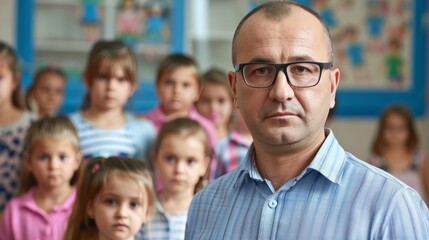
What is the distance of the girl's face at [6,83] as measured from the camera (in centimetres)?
396

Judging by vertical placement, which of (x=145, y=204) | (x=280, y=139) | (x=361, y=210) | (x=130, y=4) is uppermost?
(x=130, y=4)

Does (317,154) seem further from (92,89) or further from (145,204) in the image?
(92,89)

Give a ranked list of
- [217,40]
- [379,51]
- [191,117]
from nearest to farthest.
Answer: [191,117] < [217,40] < [379,51]

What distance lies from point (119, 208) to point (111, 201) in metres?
0.06

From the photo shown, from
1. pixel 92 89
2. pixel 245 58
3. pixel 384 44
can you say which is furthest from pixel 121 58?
pixel 384 44

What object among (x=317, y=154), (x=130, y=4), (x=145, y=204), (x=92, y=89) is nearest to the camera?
(x=317, y=154)

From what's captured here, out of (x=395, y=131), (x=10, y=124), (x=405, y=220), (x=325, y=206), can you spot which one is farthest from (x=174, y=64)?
(x=405, y=220)

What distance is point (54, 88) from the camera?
17.7 ft

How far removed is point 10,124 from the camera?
12.9 ft

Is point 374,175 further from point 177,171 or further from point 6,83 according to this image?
point 6,83

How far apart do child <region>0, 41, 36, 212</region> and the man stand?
2269mm

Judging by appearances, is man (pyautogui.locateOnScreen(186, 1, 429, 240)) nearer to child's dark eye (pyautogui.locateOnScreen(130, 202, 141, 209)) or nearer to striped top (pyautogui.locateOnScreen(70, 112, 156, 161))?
child's dark eye (pyautogui.locateOnScreen(130, 202, 141, 209))

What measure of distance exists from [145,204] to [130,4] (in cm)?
374

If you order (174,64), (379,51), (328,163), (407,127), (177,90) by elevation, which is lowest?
(407,127)
